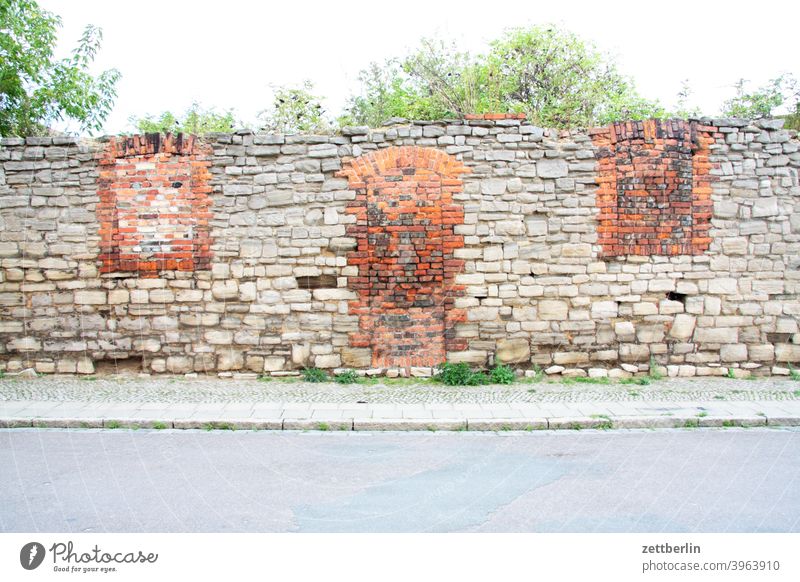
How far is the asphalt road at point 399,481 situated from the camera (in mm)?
4449

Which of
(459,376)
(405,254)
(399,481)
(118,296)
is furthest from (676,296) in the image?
(118,296)

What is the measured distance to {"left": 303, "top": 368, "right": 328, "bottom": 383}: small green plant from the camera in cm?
897

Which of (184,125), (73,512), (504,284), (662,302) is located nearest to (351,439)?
(73,512)

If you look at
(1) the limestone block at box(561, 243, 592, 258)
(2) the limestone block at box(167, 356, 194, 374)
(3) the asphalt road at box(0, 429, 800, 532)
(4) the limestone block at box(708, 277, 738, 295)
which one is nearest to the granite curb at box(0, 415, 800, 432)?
(3) the asphalt road at box(0, 429, 800, 532)

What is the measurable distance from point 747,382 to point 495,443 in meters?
4.73

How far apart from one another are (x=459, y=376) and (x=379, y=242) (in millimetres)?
2211

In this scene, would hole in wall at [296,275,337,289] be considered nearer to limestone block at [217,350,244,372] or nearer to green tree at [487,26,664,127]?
limestone block at [217,350,244,372]

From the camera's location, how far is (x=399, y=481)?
17.5ft

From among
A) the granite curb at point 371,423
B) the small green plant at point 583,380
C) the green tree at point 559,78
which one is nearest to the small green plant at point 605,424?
the granite curb at point 371,423

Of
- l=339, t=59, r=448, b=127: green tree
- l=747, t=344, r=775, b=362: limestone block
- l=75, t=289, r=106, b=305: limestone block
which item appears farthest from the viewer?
l=339, t=59, r=448, b=127: green tree

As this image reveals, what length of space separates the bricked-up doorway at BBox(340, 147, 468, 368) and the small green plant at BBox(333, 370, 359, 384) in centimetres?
37

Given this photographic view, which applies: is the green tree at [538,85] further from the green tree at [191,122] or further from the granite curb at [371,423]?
the granite curb at [371,423]

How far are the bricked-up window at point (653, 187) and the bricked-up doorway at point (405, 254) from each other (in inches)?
84.4

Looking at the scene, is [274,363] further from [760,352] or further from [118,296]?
[760,352]
